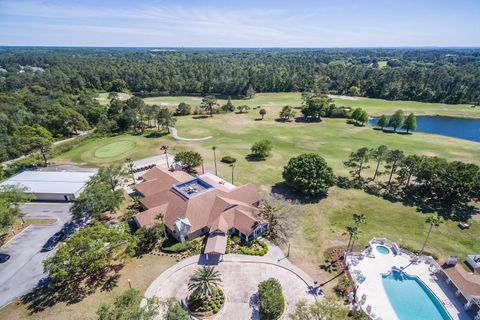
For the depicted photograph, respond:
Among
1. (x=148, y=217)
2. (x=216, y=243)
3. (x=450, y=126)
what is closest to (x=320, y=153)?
(x=216, y=243)

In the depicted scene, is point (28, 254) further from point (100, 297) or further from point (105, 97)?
point (105, 97)

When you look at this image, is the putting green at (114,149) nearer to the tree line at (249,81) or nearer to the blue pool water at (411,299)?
the blue pool water at (411,299)

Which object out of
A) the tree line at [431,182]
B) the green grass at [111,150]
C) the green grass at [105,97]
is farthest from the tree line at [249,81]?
the tree line at [431,182]

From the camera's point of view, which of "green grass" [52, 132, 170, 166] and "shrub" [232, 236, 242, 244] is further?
"green grass" [52, 132, 170, 166]

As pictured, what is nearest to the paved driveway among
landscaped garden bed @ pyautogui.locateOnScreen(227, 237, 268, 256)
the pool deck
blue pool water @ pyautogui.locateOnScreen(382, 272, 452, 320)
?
landscaped garden bed @ pyautogui.locateOnScreen(227, 237, 268, 256)

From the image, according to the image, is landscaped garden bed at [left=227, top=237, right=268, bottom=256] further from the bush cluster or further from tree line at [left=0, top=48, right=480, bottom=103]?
tree line at [left=0, top=48, right=480, bottom=103]

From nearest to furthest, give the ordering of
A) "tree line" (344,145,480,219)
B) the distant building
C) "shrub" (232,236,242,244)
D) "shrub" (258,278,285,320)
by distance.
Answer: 1. "shrub" (258,278,285,320)
2. "shrub" (232,236,242,244)
3. "tree line" (344,145,480,219)
4. the distant building
